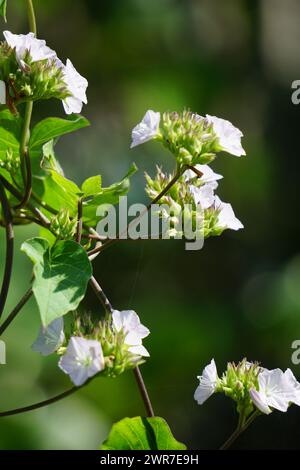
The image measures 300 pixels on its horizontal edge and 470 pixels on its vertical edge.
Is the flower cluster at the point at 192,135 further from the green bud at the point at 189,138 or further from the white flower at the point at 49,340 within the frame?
the white flower at the point at 49,340

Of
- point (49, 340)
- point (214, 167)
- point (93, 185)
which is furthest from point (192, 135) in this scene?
point (214, 167)

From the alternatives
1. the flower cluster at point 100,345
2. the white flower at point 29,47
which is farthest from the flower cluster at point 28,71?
the flower cluster at point 100,345

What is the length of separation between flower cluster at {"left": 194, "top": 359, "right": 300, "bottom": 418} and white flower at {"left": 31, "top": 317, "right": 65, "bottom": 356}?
0.47 ft

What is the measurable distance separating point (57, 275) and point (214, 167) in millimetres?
2256

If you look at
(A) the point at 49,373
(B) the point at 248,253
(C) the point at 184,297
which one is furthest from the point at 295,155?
(A) the point at 49,373

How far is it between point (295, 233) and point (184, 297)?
1.46 feet

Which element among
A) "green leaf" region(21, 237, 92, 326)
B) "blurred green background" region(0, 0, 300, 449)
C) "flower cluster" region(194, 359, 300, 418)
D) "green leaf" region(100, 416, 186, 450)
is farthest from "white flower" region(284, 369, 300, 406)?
"blurred green background" region(0, 0, 300, 449)

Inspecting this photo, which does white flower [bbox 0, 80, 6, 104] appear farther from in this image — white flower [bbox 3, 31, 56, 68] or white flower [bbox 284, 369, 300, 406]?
white flower [bbox 284, 369, 300, 406]

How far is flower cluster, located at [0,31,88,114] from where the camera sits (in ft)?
2.47

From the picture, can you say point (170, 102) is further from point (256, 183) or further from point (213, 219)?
point (213, 219)

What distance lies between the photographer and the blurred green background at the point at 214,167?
259 cm

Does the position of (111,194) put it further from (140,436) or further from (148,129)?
(140,436)

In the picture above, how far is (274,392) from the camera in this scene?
78 centimetres

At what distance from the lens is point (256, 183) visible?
2.97 metres
